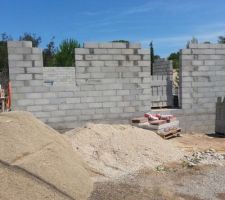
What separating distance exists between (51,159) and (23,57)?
4677 millimetres

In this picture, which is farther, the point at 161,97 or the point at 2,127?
the point at 161,97

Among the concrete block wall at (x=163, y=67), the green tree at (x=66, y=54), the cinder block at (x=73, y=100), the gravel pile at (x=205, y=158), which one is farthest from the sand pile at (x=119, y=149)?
the green tree at (x=66, y=54)

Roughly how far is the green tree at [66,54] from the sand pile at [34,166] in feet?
92.9

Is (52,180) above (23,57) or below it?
below

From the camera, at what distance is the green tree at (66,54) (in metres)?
33.3

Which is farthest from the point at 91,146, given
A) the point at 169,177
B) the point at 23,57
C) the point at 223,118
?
the point at 223,118

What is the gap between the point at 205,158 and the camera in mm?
6770

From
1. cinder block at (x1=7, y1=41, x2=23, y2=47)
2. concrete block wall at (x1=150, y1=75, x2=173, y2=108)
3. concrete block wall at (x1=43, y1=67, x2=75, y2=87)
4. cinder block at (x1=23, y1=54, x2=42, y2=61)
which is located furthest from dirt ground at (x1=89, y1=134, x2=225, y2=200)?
concrete block wall at (x1=43, y1=67, x2=75, y2=87)

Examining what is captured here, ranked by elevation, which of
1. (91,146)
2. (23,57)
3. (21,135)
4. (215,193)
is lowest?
(215,193)

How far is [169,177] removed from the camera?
18.8 feet

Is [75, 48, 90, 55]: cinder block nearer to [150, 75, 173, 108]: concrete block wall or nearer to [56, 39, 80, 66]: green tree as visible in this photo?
[150, 75, 173, 108]: concrete block wall

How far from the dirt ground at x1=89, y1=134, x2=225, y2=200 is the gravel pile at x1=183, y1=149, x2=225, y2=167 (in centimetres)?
22

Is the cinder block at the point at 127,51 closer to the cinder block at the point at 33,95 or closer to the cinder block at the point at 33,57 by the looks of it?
the cinder block at the point at 33,57

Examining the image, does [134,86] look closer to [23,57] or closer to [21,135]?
[23,57]
